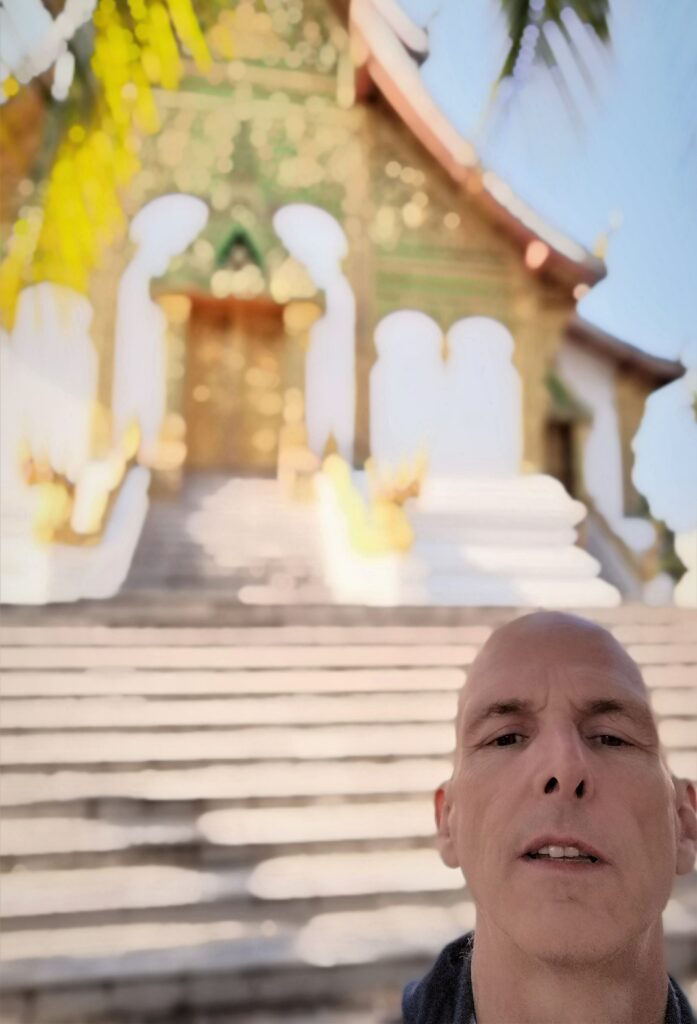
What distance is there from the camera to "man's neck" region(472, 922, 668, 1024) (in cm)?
65

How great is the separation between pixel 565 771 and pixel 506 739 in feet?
0.27

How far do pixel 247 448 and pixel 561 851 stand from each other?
188 inches

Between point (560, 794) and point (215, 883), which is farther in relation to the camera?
point (215, 883)

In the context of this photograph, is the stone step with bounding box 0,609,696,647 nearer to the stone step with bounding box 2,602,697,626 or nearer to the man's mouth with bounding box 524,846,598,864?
the stone step with bounding box 2,602,697,626

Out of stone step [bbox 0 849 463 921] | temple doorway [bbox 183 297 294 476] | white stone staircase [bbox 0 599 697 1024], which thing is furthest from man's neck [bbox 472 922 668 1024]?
temple doorway [bbox 183 297 294 476]

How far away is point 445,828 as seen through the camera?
816 mm

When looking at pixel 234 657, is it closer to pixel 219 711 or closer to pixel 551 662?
pixel 219 711

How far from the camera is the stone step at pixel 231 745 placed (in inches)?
85.9

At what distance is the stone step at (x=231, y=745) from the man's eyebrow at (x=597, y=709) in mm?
1601

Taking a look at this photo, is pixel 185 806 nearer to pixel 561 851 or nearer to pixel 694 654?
pixel 561 851

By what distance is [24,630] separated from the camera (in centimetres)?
277

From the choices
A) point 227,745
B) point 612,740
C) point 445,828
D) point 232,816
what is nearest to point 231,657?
point 227,745

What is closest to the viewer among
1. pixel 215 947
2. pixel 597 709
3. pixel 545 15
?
pixel 597 709

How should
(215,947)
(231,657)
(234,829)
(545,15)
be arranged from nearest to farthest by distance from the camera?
1. (545,15)
2. (215,947)
3. (234,829)
4. (231,657)
